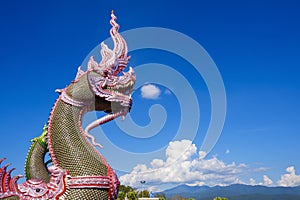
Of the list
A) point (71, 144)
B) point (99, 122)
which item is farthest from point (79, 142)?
point (99, 122)

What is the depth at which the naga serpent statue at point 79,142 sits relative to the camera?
538cm

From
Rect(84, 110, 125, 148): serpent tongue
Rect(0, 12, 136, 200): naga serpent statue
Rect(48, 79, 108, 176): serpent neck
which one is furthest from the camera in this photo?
Rect(84, 110, 125, 148): serpent tongue

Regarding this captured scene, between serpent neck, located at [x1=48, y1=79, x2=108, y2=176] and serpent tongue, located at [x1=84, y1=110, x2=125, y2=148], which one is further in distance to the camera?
serpent tongue, located at [x1=84, y1=110, x2=125, y2=148]

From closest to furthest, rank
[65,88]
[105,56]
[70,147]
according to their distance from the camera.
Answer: [70,147] < [65,88] < [105,56]

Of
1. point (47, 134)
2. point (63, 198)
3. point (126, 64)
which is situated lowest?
point (63, 198)

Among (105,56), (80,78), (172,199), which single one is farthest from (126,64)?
(172,199)

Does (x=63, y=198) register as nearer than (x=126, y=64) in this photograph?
Yes

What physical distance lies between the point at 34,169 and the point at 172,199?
39.0m

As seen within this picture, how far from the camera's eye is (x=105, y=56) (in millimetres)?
6742

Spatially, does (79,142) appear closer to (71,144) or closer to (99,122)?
(71,144)

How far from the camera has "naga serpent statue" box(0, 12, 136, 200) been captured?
17.6ft

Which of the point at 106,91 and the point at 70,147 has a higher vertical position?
the point at 106,91

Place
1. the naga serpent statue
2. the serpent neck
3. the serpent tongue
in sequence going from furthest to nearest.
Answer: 1. the serpent tongue
2. the serpent neck
3. the naga serpent statue

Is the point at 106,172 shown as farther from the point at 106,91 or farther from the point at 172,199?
the point at 172,199
